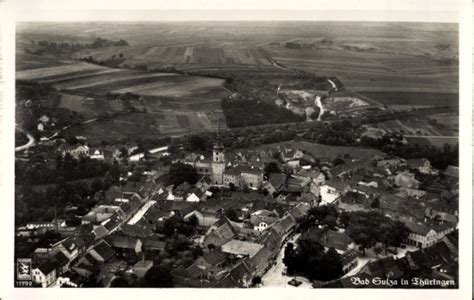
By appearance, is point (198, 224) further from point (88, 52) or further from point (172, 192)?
point (88, 52)

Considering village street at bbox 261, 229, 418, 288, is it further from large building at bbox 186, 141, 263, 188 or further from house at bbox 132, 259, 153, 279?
large building at bbox 186, 141, 263, 188

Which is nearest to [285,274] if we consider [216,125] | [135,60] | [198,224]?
[198,224]

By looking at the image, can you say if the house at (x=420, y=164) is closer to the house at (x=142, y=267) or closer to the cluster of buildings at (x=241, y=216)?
the cluster of buildings at (x=241, y=216)

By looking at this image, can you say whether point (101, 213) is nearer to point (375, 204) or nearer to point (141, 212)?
point (141, 212)

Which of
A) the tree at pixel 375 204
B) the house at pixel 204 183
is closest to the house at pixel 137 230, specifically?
the house at pixel 204 183

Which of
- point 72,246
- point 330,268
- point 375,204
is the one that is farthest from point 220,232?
point 375,204


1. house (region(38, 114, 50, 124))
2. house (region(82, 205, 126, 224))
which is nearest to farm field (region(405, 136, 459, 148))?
house (region(82, 205, 126, 224))

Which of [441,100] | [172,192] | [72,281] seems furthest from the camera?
[172,192]
